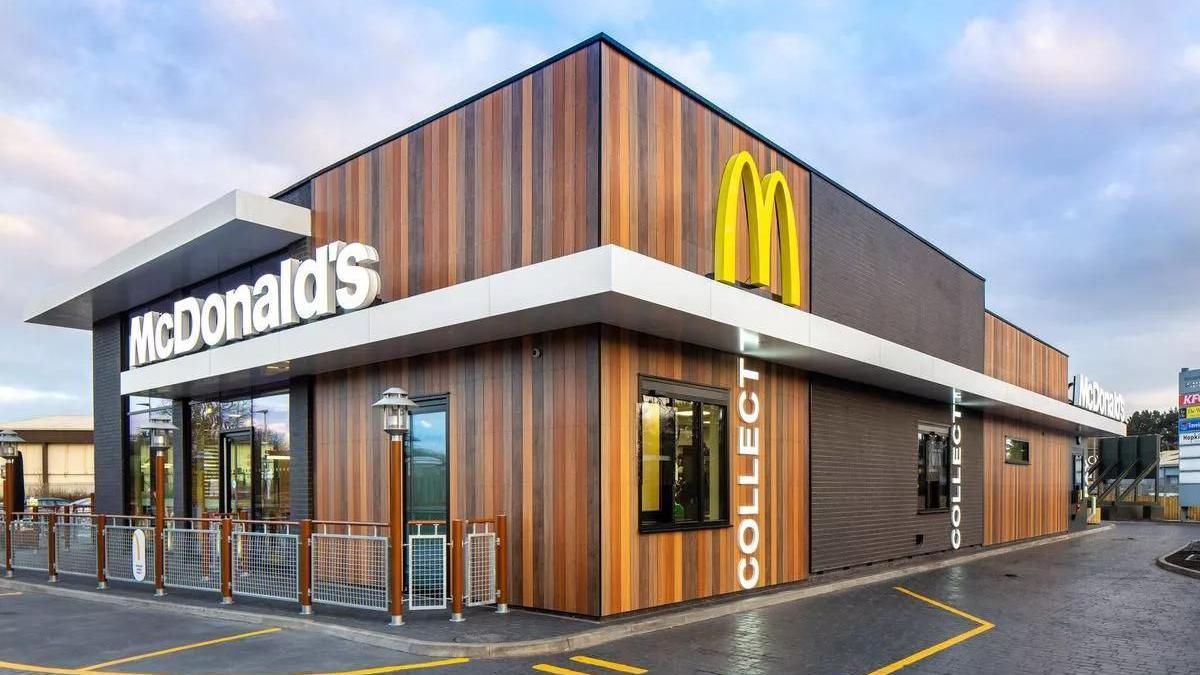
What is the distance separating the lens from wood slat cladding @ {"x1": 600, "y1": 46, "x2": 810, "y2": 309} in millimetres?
9766

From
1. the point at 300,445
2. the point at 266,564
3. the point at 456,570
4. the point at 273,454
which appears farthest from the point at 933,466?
the point at 266,564

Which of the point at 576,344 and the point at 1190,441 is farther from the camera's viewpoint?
the point at 1190,441

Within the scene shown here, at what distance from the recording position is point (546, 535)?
→ 404 inches

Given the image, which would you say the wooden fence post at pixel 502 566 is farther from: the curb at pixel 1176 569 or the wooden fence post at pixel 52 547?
the curb at pixel 1176 569

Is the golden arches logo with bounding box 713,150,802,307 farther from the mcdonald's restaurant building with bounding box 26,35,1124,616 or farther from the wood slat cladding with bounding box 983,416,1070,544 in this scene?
the wood slat cladding with bounding box 983,416,1070,544

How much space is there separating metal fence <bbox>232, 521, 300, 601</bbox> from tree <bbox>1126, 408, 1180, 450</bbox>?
9855cm

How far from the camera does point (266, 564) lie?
1112 centimetres

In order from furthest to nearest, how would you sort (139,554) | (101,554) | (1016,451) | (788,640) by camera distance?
(1016,451)
(101,554)
(139,554)
(788,640)

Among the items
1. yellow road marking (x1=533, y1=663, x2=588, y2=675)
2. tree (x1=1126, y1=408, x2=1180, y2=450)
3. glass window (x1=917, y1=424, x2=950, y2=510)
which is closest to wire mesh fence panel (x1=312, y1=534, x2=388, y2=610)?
yellow road marking (x1=533, y1=663, x2=588, y2=675)

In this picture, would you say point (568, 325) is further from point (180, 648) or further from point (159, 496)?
point (159, 496)

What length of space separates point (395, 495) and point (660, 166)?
16.0ft

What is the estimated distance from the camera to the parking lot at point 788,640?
8070mm

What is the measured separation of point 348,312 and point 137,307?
32.8 feet

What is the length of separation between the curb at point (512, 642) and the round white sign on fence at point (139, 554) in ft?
1.93
